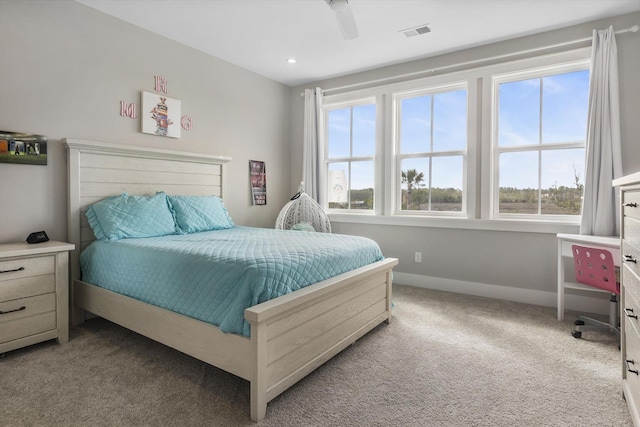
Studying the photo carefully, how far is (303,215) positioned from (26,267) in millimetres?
2664

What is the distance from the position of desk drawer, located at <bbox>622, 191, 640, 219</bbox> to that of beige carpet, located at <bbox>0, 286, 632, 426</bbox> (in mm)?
932

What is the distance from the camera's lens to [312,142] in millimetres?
4434

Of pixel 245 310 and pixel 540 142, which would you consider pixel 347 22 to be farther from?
pixel 540 142

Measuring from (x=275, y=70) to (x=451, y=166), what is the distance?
7.77ft

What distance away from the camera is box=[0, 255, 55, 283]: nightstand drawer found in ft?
6.75

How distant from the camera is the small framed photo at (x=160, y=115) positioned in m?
3.16

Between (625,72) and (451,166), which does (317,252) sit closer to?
(451,166)

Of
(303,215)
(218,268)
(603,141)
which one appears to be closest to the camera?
(218,268)

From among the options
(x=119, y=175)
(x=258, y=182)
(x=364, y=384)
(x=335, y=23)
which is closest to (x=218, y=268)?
(x=364, y=384)

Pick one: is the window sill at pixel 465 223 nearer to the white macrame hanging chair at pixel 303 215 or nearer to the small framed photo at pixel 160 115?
the white macrame hanging chair at pixel 303 215

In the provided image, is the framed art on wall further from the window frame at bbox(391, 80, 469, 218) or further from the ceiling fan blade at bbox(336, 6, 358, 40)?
the ceiling fan blade at bbox(336, 6, 358, 40)

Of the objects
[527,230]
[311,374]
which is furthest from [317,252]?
[527,230]

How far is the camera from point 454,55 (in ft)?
11.9

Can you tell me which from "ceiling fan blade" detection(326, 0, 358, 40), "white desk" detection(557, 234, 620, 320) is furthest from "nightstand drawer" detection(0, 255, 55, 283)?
"white desk" detection(557, 234, 620, 320)
